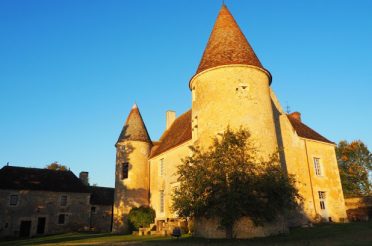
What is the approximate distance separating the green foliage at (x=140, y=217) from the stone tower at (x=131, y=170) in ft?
4.66

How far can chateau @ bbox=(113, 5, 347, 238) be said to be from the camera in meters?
15.5

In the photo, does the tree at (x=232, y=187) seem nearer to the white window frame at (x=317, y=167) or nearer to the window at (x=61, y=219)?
the white window frame at (x=317, y=167)

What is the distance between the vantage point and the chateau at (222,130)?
15.5 metres

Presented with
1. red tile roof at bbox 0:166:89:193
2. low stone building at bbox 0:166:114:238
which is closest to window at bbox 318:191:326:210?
low stone building at bbox 0:166:114:238

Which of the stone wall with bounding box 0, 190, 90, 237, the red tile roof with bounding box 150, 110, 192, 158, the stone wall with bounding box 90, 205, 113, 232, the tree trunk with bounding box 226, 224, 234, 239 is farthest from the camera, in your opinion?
the stone wall with bounding box 90, 205, 113, 232

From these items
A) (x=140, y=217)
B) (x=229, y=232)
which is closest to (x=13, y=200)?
(x=140, y=217)

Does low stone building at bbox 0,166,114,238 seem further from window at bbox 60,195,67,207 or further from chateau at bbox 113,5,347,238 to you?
chateau at bbox 113,5,347,238

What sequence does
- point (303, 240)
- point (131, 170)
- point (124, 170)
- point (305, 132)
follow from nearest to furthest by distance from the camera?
point (303, 240)
point (305, 132)
point (131, 170)
point (124, 170)

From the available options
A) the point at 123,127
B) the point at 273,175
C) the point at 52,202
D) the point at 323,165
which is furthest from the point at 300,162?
the point at 52,202

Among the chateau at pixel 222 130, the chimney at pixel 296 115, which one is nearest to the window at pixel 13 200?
the chateau at pixel 222 130

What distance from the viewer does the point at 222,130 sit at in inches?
600

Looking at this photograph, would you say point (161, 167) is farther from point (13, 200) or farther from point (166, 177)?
Answer: point (13, 200)

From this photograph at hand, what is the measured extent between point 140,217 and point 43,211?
1164 centimetres

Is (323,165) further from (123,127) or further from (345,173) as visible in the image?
(345,173)
